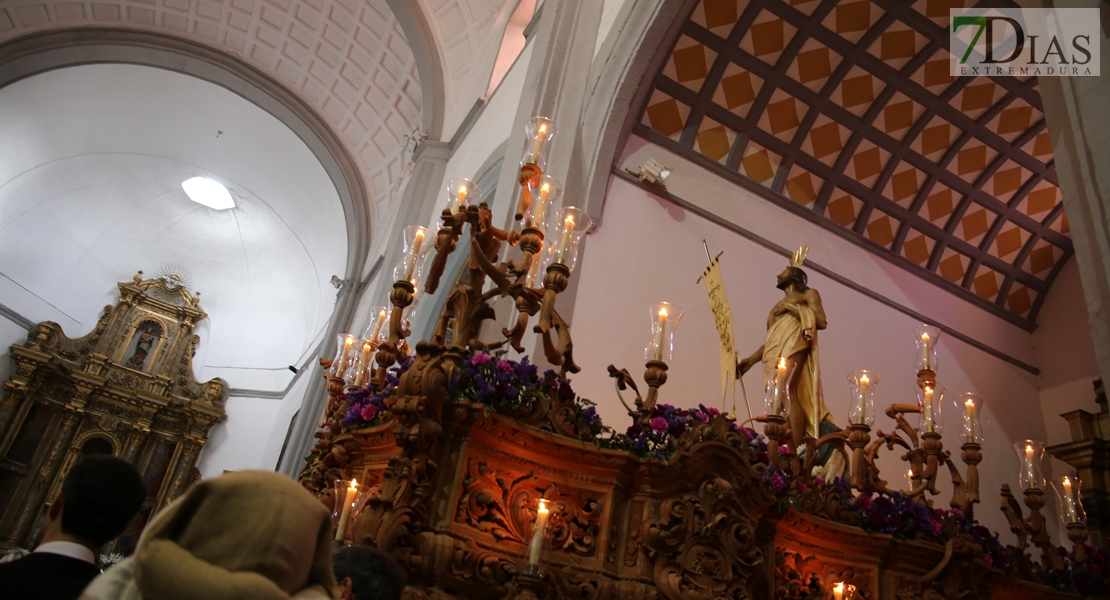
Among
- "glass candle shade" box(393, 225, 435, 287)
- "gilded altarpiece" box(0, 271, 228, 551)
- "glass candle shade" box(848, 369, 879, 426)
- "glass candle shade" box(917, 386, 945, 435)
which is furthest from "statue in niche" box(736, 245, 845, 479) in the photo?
"gilded altarpiece" box(0, 271, 228, 551)

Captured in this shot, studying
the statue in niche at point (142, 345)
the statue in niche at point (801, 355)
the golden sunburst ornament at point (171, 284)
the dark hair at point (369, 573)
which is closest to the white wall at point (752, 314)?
the statue in niche at point (801, 355)

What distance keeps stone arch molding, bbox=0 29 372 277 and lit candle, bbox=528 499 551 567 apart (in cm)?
1176

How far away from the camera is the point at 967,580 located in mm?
4422

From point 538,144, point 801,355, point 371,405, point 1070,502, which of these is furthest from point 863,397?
point 371,405

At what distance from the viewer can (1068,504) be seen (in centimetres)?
521

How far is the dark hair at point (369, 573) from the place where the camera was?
6.12 ft

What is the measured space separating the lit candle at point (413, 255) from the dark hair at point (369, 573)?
7.00ft

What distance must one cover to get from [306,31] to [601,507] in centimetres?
1247

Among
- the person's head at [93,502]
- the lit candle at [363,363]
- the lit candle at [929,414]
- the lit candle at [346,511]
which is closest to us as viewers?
the person's head at [93,502]

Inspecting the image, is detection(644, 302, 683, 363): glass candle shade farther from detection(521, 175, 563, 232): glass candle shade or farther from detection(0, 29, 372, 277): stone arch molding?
detection(0, 29, 372, 277): stone arch molding

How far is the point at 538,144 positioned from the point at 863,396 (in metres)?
2.52

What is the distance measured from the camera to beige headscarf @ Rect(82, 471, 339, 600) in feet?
3.51

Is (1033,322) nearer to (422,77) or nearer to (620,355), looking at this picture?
(620,355)

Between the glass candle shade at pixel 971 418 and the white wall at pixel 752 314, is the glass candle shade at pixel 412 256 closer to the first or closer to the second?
the white wall at pixel 752 314
